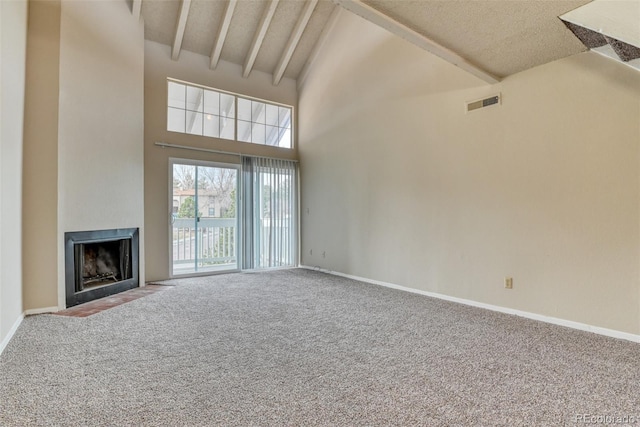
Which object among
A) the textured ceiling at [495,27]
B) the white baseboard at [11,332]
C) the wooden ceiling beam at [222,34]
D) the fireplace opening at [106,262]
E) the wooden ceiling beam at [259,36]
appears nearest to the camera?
the textured ceiling at [495,27]

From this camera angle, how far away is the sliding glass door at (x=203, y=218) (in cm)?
521

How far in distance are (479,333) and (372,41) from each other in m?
4.16

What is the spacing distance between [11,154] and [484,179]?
4281mm

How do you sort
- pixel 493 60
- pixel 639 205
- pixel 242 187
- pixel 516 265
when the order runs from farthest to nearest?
1. pixel 242 187
2. pixel 516 265
3. pixel 493 60
4. pixel 639 205

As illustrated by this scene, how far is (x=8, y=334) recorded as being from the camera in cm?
251

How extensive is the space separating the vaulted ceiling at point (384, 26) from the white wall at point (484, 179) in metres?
0.37

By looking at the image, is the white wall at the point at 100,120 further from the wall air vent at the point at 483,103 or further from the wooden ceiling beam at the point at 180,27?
the wall air vent at the point at 483,103

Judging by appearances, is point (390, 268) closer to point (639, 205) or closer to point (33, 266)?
point (639, 205)

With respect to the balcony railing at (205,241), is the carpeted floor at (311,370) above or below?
below

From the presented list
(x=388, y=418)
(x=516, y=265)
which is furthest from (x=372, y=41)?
(x=388, y=418)

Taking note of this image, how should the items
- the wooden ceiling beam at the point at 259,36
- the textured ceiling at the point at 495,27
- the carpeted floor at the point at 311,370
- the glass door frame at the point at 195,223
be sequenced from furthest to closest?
the glass door frame at the point at 195,223
the wooden ceiling beam at the point at 259,36
the textured ceiling at the point at 495,27
the carpeted floor at the point at 311,370

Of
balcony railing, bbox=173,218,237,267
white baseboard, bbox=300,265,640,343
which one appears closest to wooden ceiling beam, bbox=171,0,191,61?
balcony railing, bbox=173,218,237,267

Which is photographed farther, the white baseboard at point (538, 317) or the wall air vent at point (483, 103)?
the wall air vent at point (483, 103)

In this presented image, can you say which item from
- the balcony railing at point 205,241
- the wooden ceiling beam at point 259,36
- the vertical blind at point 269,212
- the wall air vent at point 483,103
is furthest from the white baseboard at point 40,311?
the wall air vent at point 483,103
